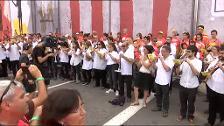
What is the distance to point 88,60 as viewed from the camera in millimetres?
10789

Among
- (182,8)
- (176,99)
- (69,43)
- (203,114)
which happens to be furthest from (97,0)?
(203,114)

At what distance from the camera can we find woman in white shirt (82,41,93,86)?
35.1 ft

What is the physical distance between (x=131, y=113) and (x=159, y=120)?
0.80m

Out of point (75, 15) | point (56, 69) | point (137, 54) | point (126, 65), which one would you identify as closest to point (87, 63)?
point (56, 69)

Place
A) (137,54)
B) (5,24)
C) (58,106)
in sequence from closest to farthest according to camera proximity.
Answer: (58,106) → (137,54) → (5,24)

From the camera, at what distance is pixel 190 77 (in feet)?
22.4

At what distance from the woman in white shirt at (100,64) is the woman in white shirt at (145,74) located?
213cm

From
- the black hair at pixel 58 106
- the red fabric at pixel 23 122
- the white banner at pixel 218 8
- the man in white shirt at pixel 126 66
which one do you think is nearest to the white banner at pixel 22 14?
the man in white shirt at pixel 126 66

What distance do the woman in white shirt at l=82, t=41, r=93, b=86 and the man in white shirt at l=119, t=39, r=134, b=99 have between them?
6.84 feet

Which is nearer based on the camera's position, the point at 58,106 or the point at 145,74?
the point at 58,106

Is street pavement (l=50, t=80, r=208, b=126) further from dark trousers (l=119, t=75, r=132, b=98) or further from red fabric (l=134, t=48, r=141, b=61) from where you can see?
red fabric (l=134, t=48, r=141, b=61)

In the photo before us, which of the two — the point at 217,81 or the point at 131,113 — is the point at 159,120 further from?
the point at 217,81

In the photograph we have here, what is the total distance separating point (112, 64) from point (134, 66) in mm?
1080

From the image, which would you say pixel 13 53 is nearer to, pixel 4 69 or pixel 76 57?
pixel 4 69
